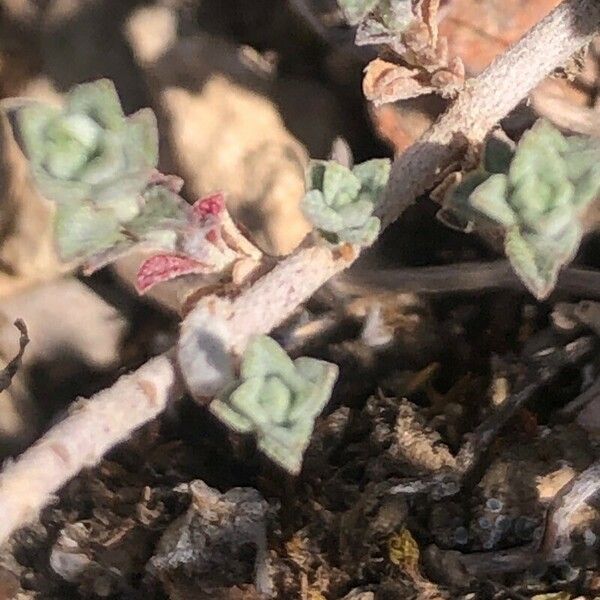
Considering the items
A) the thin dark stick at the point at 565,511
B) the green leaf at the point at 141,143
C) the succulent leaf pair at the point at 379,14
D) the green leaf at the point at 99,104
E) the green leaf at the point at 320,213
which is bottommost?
the thin dark stick at the point at 565,511

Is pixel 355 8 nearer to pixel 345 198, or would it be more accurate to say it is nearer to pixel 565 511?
pixel 345 198

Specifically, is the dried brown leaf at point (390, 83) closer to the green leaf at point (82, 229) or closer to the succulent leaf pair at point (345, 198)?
the succulent leaf pair at point (345, 198)

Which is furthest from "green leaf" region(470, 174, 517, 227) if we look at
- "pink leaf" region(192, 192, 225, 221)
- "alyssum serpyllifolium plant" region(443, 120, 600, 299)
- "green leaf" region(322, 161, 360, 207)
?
"pink leaf" region(192, 192, 225, 221)

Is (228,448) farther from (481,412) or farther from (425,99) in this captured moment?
(425,99)

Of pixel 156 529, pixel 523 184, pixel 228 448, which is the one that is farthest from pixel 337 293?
pixel 523 184

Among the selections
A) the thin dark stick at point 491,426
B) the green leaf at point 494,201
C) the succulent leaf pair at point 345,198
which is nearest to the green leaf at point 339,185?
the succulent leaf pair at point 345,198

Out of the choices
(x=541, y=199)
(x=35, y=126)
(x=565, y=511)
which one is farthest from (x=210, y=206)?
(x=565, y=511)

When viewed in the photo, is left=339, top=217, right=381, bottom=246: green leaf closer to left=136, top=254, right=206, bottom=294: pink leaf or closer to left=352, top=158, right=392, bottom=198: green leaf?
left=352, top=158, right=392, bottom=198: green leaf
